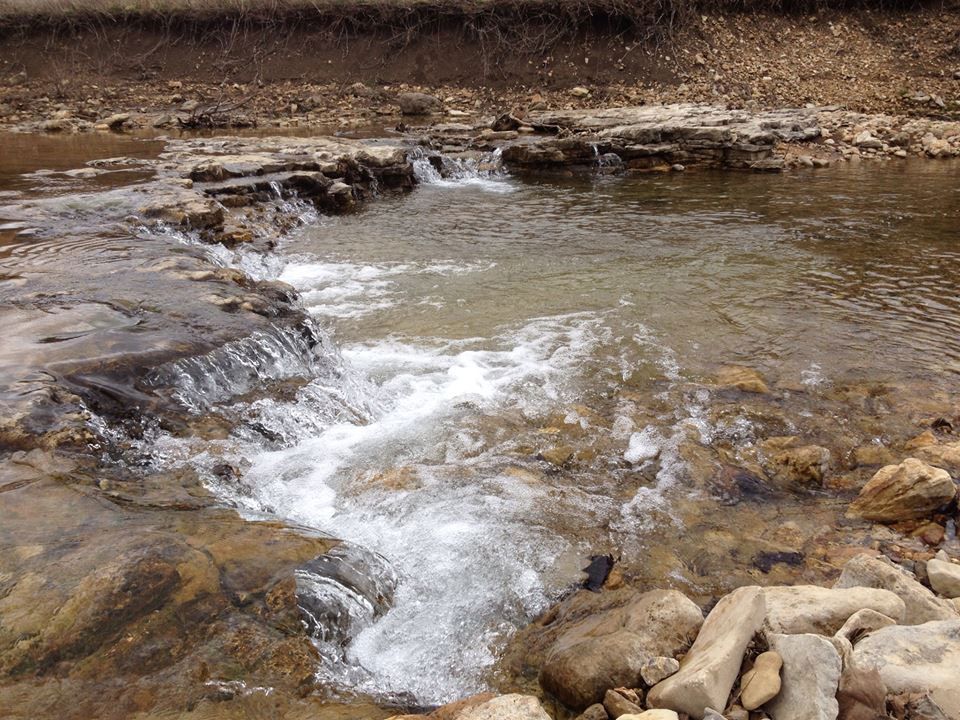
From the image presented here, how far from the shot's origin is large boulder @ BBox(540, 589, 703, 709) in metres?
2.46

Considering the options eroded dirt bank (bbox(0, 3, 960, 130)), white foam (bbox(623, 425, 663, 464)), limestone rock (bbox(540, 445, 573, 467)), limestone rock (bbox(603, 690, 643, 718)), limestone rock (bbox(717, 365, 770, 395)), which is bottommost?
limestone rock (bbox(540, 445, 573, 467))

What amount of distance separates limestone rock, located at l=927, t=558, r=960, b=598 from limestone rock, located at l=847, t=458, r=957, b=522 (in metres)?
0.67

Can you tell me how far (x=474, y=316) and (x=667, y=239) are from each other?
12.0 feet

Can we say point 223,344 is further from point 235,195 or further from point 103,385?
point 235,195

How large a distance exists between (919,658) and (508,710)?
50.4 inches

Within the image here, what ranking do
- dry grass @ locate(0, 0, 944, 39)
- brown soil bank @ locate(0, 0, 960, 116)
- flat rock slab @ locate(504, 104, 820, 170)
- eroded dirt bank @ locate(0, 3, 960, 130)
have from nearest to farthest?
flat rock slab @ locate(504, 104, 820, 170)
eroded dirt bank @ locate(0, 3, 960, 130)
brown soil bank @ locate(0, 0, 960, 116)
dry grass @ locate(0, 0, 944, 39)

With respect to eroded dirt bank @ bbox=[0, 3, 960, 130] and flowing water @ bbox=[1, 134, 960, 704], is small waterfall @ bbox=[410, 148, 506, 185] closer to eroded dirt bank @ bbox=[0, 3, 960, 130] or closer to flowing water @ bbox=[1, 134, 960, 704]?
flowing water @ bbox=[1, 134, 960, 704]

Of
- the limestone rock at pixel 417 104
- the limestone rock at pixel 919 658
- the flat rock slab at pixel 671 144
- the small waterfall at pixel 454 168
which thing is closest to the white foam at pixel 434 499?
the limestone rock at pixel 919 658

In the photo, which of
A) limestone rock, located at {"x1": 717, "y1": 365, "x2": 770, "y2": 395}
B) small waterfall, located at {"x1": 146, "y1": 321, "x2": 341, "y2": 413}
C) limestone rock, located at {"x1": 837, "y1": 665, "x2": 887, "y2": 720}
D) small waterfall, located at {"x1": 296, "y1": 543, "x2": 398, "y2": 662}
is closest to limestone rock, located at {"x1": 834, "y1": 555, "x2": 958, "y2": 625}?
limestone rock, located at {"x1": 837, "y1": 665, "x2": 887, "y2": 720}

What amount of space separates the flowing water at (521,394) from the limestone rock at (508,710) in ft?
1.37

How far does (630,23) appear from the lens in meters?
21.3

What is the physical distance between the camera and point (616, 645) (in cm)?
255

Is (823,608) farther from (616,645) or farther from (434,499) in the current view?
(434,499)

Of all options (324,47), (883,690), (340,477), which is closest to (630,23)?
(324,47)
